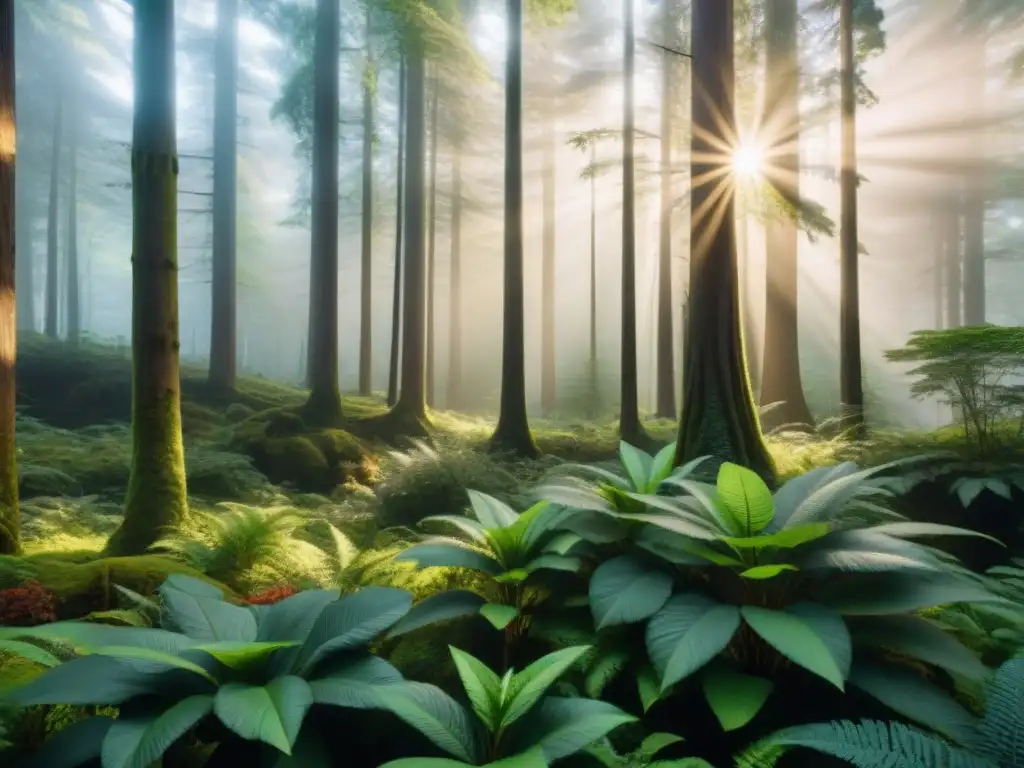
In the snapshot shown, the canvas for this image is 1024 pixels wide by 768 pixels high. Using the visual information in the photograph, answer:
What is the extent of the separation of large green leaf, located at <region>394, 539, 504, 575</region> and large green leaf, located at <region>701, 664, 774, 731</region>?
1.00 m

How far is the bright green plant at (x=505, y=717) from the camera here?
1.61m

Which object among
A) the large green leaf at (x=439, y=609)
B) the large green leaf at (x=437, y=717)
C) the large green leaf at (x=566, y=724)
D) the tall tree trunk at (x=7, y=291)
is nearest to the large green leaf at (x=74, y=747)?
the large green leaf at (x=437, y=717)

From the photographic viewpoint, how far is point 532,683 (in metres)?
1.76

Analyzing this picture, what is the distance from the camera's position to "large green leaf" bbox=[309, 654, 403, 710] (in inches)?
67.6

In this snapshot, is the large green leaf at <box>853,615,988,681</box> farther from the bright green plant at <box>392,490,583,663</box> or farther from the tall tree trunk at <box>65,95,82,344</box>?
the tall tree trunk at <box>65,95,82,344</box>

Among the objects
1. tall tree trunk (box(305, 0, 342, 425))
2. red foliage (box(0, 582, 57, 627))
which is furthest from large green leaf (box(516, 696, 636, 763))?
tall tree trunk (box(305, 0, 342, 425))

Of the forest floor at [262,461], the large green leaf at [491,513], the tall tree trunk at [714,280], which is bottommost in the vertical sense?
the forest floor at [262,461]

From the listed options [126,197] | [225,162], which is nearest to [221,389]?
[225,162]

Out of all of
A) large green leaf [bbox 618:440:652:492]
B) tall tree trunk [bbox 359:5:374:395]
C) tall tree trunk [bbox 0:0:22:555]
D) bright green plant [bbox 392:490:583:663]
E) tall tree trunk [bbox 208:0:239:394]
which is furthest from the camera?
tall tree trunk [bbox 359:5:374:395]

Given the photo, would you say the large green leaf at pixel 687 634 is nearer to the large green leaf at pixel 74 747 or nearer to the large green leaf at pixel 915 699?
the large green leaf at pixel 915 699

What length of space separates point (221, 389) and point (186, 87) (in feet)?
65.9

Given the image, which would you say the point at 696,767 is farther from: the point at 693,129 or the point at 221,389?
the point at 221,389

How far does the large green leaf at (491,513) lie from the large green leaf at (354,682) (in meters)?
0.99

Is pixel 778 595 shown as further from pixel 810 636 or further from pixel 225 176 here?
pixel 225 176
